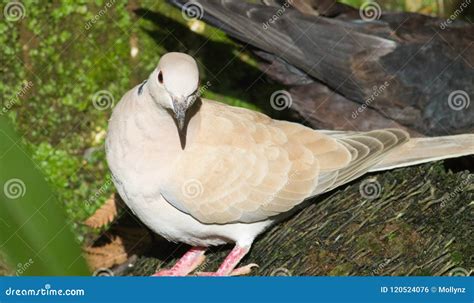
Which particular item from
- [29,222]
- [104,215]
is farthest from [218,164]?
[104,215]

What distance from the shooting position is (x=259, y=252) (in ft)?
17.4

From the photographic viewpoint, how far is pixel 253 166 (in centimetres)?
502

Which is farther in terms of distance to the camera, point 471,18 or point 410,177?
point 471,18

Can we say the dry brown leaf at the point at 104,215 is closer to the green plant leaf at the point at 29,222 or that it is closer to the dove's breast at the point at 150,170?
the green plant leaf at the point at 29,222

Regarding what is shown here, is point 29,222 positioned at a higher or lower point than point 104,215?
lower

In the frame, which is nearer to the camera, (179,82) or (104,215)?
(179,82)

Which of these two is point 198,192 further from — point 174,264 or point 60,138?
point 60,138

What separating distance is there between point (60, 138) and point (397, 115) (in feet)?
9.45

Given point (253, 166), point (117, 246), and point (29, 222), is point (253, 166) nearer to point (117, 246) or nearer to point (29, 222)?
point (29, 222)

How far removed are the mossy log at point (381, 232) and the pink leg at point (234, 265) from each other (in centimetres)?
7

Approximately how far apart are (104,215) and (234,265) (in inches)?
67.7

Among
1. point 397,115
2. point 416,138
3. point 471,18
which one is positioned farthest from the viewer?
point 471,18

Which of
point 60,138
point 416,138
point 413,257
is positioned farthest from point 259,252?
point 60,138

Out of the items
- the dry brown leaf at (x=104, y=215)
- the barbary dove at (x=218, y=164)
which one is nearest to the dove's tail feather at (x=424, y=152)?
the barbary dove at (x=218, y=164)
